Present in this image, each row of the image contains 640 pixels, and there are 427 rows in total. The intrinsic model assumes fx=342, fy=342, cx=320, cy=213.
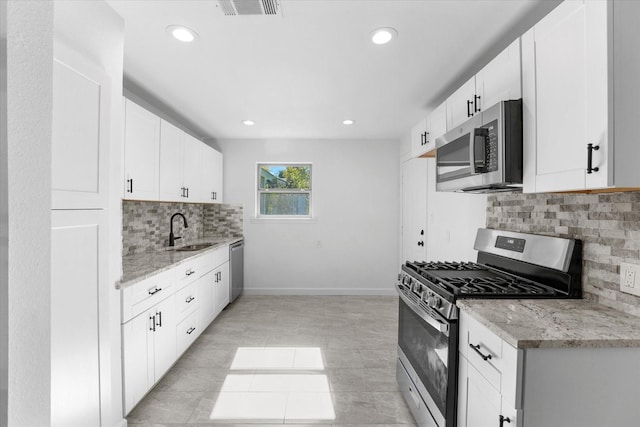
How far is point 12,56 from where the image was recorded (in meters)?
0.48

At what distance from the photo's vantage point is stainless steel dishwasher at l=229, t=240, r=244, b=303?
4.52 meters

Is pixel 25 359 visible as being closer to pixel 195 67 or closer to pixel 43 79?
pixel 43 79

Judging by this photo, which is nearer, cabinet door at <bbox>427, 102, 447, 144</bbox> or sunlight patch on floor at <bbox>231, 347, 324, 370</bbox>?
cabinet door at <bbox>427, 102, 447, 144</bbox>

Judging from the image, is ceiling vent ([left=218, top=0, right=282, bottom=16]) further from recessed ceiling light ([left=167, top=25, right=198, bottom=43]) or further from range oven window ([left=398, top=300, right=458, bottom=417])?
range oven window ([left=398, top=300, right=458, bottom=417])

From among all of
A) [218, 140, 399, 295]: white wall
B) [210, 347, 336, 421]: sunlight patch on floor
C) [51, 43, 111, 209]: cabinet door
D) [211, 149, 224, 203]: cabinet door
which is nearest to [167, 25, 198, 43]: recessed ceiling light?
[51, 43, 111, 209]: cabinet door

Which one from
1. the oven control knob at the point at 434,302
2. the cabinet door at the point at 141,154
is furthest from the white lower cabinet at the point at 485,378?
the cabinet door at the point at 141,154

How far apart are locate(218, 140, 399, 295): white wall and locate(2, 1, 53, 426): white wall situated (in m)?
4.62

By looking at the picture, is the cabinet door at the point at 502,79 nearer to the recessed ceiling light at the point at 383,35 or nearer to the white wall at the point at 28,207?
the recessed ceiling light at the point at 383,35

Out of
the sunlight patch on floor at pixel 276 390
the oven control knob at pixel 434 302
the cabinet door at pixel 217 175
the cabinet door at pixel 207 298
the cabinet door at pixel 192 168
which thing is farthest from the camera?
the cabinet door at pixel 217 175

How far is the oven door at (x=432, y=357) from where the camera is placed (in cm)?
163

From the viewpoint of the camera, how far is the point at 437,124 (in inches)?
106

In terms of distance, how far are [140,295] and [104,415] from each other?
2.17ft

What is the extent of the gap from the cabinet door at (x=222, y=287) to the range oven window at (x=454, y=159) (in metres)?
2.72

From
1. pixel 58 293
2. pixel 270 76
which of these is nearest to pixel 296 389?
pixel 58 293
